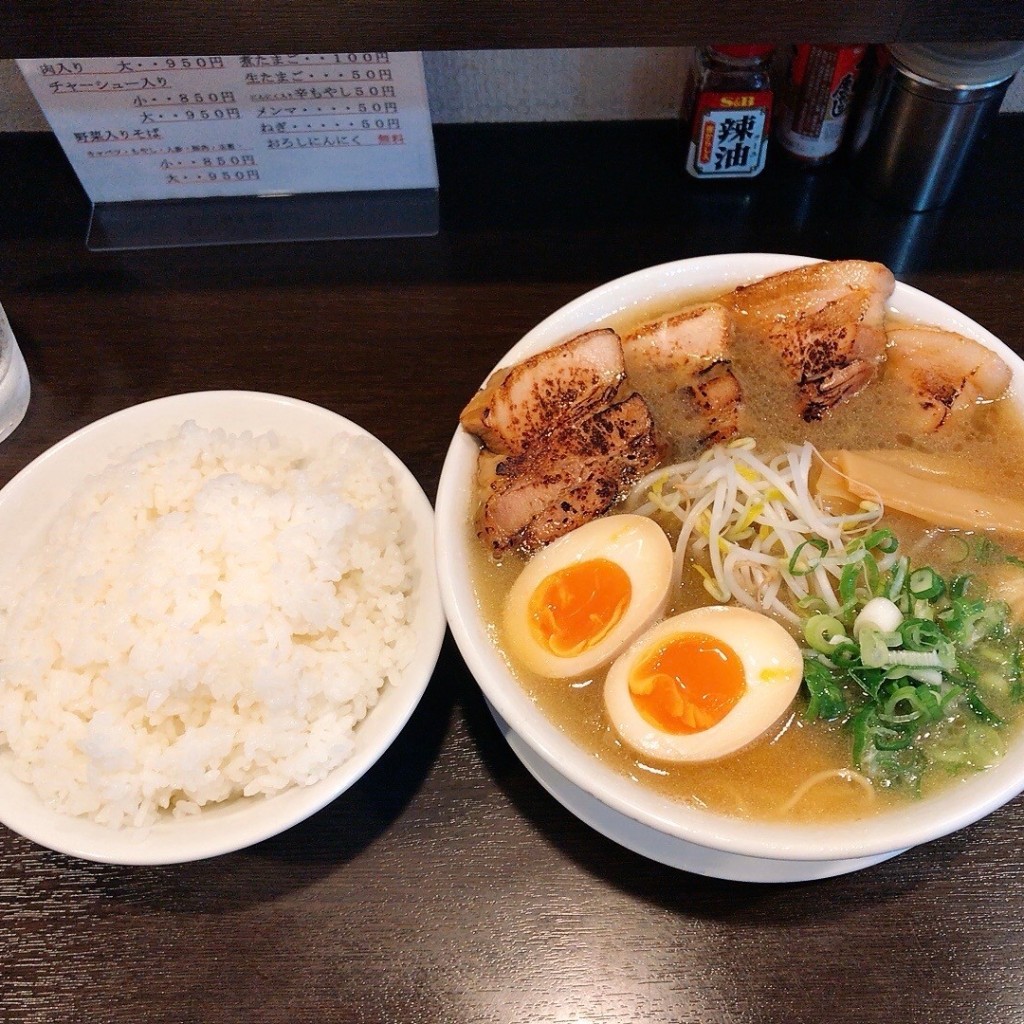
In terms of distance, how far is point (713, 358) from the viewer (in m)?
1.65

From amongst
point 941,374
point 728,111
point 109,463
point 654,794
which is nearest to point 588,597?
point 654,794

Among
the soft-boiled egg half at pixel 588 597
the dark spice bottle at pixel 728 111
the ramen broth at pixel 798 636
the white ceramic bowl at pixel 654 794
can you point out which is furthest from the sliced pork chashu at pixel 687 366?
the dark spice bottle at pixel 728 111

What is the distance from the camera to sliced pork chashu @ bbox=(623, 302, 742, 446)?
5.33 ft

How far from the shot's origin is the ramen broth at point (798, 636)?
50.7 inches

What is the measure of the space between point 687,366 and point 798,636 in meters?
0.57

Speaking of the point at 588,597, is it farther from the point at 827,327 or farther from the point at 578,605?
the point at 827,327

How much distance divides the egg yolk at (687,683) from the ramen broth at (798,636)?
2.6 inches

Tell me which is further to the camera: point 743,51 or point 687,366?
point 743,51

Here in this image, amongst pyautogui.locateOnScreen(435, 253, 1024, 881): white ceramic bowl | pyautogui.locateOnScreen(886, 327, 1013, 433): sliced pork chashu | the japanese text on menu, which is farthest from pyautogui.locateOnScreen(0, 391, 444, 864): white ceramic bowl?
pyautogui.locateOnScreen(886, 327, 1013, 433): sliced pork chashu

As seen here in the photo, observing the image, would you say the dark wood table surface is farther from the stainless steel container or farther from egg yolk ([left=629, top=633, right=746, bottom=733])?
the stainless steel container

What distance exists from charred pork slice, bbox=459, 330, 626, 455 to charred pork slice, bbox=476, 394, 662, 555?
28 mm

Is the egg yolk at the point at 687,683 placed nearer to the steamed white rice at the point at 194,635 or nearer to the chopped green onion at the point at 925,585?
the chopped green onion at the point at 925,585

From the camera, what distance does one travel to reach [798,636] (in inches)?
56.2

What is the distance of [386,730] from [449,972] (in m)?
0.42
